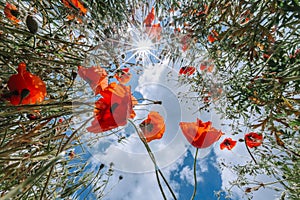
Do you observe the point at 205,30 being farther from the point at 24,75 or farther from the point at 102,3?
the point at 24,75

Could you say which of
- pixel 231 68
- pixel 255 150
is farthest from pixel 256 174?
pixel 231 68

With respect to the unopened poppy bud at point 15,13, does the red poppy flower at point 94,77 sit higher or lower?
lower

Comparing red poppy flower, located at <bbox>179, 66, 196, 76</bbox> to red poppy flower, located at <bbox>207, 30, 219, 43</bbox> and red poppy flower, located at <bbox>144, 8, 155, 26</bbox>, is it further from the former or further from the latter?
red poppy flower, located at <bbox>144, 8, 155, 26</bbox>

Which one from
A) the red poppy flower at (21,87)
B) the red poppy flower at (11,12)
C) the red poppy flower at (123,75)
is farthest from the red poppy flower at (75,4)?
the red poppy flower at (21,87)

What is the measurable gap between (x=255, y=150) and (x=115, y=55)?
0.86 meters

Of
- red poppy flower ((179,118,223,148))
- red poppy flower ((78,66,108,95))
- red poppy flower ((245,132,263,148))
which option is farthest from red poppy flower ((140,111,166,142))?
red poppy flower ((245,132,263,148))

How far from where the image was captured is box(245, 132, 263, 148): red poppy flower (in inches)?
37.3

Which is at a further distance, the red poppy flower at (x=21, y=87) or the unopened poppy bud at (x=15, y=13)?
the unopened poppy bud at (x=15, y=13)

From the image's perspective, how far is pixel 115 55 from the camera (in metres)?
0.86

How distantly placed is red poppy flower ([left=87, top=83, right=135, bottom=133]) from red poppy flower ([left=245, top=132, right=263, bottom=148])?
69cm

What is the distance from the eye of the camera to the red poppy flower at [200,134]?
1.86 ft

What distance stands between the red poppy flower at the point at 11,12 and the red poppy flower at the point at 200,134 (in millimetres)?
648

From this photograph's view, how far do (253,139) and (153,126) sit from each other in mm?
597

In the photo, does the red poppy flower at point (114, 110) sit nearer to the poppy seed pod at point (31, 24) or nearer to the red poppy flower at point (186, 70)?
the poppy seed pod at point (31, 24)
